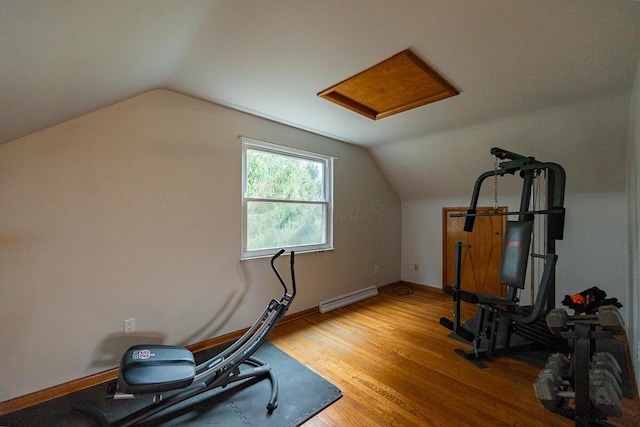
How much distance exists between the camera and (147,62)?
1655 millimetres

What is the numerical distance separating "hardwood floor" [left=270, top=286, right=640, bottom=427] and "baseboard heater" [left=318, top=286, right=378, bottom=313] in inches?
5.8

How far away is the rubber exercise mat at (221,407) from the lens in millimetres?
1600

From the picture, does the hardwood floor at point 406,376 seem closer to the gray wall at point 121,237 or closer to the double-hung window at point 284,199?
the gray wall at point 121,237

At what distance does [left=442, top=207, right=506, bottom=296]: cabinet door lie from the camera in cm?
370

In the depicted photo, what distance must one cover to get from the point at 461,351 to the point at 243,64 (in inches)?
120

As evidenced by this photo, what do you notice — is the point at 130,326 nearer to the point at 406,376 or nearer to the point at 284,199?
the point at 284,199

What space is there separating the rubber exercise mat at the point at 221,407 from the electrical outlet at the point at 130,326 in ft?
1.25

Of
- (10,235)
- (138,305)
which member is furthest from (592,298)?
(10,235)

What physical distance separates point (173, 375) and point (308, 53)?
7.21 ft

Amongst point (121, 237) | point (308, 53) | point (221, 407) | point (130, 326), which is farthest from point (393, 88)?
point (130, 326)

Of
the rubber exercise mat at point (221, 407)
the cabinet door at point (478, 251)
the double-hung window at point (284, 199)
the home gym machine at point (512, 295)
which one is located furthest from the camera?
the cabinet door at point (478, 251)

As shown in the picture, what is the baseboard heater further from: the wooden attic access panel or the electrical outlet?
the wooden attic access panel

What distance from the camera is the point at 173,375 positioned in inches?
60.3

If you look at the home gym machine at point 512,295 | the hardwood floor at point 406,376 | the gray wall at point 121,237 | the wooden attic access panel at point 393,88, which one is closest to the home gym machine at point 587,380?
the hardwood floor at point 406,376
